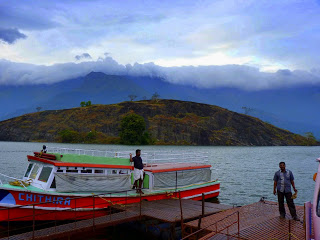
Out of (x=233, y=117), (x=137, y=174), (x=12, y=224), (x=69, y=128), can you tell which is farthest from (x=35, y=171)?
(x=233, y=117)

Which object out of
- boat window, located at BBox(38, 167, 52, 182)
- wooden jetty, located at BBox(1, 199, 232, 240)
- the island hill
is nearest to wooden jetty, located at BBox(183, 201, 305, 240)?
wooden jetty, located at BBox(1, 199, 232, 240)

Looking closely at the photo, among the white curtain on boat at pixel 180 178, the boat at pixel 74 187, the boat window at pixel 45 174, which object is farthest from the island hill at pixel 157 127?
the boat window at pixel 45 174

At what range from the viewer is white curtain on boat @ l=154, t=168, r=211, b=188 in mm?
23375

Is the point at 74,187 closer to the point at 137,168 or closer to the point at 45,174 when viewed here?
the point at 45,174

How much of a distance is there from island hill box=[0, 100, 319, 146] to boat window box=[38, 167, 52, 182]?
109 meters

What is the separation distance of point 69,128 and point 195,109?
7015cm

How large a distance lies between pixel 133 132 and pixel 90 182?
108656 millimetres

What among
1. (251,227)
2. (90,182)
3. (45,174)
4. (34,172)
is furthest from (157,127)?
(251,227)

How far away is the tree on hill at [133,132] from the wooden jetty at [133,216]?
108 metres

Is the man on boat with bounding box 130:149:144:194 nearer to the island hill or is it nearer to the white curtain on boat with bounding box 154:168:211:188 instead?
the white curtain on boat with bounding box 154:168:211:188

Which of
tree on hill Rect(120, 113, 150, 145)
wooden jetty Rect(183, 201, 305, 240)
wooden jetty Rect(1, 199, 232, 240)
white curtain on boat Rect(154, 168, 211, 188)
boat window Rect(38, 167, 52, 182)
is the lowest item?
wooden jetty Rect(1, 199, 232, 240)

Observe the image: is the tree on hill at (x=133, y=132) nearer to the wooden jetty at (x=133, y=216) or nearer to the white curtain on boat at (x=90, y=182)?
the white curtain on boat at (x=90, y=182)

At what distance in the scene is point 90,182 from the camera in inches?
813

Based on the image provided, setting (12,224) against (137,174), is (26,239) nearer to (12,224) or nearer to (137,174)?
(12,224)
